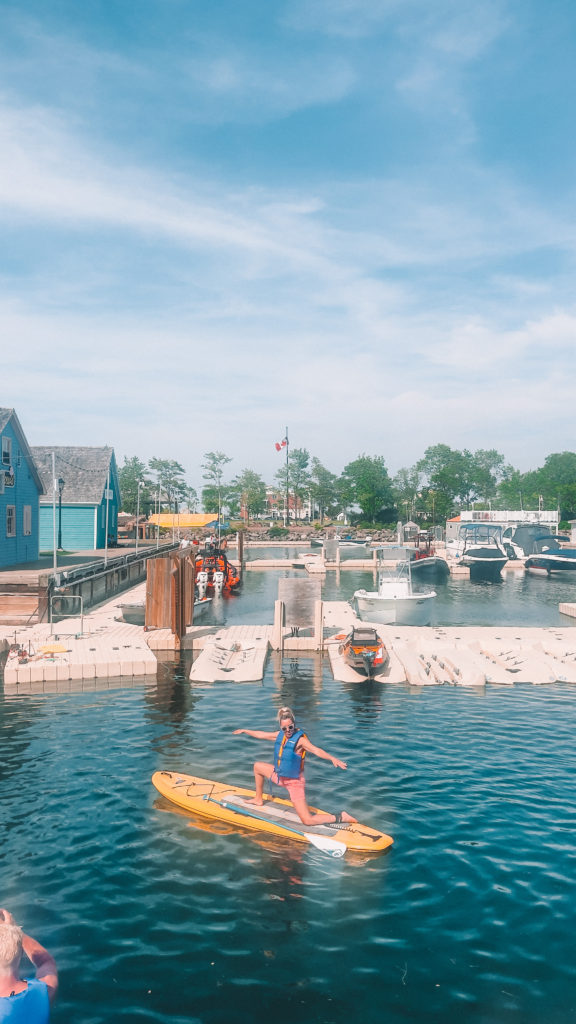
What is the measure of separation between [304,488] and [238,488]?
48.8ft

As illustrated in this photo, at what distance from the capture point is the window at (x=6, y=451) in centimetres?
4150

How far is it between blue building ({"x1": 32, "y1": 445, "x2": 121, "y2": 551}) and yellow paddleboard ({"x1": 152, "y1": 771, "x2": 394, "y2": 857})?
45.8 meters

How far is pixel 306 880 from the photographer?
11.2m

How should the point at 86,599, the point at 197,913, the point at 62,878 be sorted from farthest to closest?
the point at 86,599, the point at 62,878, the point at 197,913

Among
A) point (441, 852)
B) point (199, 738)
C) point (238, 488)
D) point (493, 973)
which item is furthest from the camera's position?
point (238, 488)

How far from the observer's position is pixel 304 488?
158 meters

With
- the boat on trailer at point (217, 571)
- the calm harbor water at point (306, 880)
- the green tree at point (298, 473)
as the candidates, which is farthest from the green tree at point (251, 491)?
the calm harbor water at point (306, 880)

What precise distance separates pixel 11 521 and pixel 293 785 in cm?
3527

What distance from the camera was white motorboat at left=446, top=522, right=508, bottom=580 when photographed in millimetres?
63844

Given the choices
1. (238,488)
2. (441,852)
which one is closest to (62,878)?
(441,852)

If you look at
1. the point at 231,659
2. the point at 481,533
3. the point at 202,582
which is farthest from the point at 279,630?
the point at 481,533

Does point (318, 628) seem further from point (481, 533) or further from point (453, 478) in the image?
point (453, 478)

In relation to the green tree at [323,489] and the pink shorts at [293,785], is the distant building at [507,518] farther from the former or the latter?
the pink shorts at [293,785]

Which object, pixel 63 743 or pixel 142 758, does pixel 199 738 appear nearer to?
pixel 142 758
